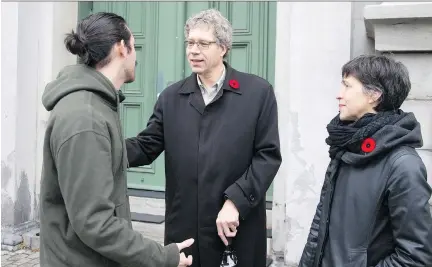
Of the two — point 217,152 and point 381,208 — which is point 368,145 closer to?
point 381,208

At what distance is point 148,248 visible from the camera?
1832mm

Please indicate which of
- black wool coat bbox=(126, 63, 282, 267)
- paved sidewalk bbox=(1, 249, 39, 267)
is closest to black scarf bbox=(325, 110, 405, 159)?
black wool coat bbox=(126, 63, 282, 267)

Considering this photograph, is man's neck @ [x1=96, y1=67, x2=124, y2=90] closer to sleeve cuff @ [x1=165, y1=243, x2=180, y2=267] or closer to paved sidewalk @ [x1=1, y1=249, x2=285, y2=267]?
sleeve cuff @ [x1=165, y1=243, x2=180, y2=267]

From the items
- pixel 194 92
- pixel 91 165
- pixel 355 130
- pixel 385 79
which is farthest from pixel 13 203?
pixel 385 79

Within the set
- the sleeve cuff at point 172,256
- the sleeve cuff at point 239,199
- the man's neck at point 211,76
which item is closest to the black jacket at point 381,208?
the sleeve cuff at point 239,199

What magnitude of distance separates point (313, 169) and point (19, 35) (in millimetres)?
3191

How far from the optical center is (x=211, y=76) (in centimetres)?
268

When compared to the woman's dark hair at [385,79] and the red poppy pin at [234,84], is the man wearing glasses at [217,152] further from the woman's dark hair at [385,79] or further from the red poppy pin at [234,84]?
the woman's dark hair at [385,79]

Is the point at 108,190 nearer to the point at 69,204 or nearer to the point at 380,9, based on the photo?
the point at 69,204

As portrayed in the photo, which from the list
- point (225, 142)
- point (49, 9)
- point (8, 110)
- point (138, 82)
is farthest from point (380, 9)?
point (8, 110)

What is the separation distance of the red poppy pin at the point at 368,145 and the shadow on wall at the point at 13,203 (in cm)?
405

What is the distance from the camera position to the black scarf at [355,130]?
1.94 metres

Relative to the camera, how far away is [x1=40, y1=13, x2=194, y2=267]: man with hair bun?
1.67 m

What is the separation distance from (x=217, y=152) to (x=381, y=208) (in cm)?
94
